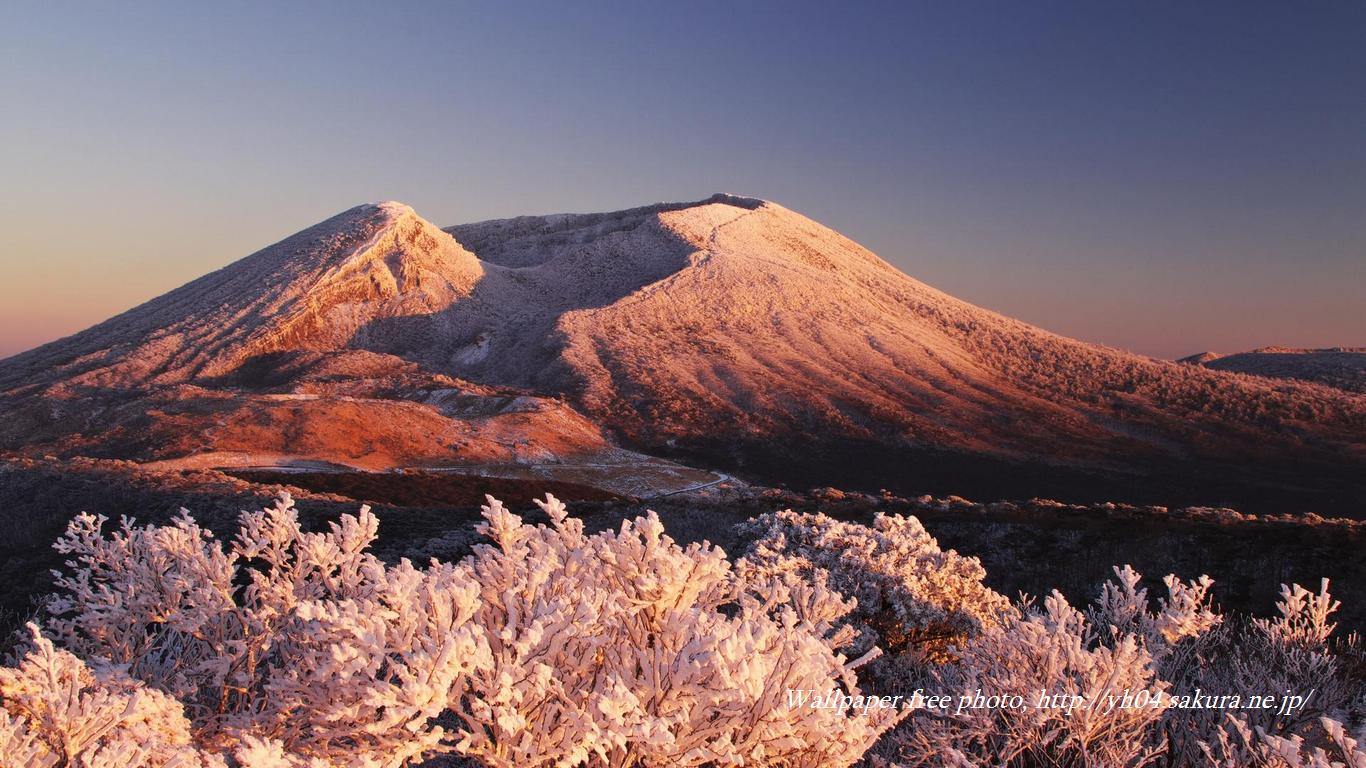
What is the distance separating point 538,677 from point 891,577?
7.99 m

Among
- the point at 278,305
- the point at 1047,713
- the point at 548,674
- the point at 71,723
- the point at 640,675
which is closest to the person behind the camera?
the point at 548,674

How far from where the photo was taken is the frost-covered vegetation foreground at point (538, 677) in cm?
356

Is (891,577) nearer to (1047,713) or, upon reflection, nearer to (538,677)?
(1047,713)

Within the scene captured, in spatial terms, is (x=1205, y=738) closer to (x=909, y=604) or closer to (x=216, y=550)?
(x=909, y=604)

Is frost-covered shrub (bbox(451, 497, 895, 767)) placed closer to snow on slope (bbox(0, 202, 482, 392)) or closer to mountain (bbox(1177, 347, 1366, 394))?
snow on slope (bbox(0, 202, 482, 392))

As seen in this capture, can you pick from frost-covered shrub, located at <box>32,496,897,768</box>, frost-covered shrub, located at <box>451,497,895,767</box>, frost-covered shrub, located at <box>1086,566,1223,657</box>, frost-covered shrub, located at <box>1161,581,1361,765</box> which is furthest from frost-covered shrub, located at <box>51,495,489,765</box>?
frost-covered shrub, located at <box>1086,566,1223,657</box>

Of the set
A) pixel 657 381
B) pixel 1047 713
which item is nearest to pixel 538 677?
pixel 1047 713

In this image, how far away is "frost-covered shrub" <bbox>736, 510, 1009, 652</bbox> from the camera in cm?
1023

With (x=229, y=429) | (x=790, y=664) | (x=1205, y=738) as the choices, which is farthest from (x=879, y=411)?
(x=790, y=664)

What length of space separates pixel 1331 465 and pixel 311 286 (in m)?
64.1

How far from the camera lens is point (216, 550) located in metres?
5.76

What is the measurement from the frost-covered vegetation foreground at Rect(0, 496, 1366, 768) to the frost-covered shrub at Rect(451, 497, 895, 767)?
15 mm

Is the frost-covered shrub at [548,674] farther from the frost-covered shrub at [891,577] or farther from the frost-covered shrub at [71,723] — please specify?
the frost-covered shrub at [891,577]

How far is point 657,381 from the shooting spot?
48.4 metres
